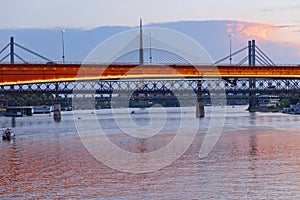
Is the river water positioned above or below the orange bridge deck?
below

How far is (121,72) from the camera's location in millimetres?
68312

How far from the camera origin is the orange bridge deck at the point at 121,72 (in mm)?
60531

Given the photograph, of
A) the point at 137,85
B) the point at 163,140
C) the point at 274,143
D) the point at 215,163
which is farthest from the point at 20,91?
the point at 215,163

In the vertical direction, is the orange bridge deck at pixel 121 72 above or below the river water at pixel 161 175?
above

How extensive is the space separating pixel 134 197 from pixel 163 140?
2915 centimetres

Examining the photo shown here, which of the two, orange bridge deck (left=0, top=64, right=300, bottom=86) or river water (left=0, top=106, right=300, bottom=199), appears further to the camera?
orange bridge deck (left=0, top=64, right=300, bottom=86)

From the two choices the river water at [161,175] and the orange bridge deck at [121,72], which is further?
the orange bridge deck at [121,72]

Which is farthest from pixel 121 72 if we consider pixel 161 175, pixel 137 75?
pixel 161 175

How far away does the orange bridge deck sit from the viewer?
199ft

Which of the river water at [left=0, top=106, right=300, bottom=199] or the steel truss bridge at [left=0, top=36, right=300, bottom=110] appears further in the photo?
the steel truss bridge at [left=0, top=36, right=300, bottom=110]

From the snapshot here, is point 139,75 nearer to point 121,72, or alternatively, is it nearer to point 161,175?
point 121,72

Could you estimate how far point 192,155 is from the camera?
45.2 meters

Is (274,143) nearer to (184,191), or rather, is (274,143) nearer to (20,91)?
(184,191)

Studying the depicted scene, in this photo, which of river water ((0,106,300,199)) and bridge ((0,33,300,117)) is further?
bridge ((0,33,300,117))
